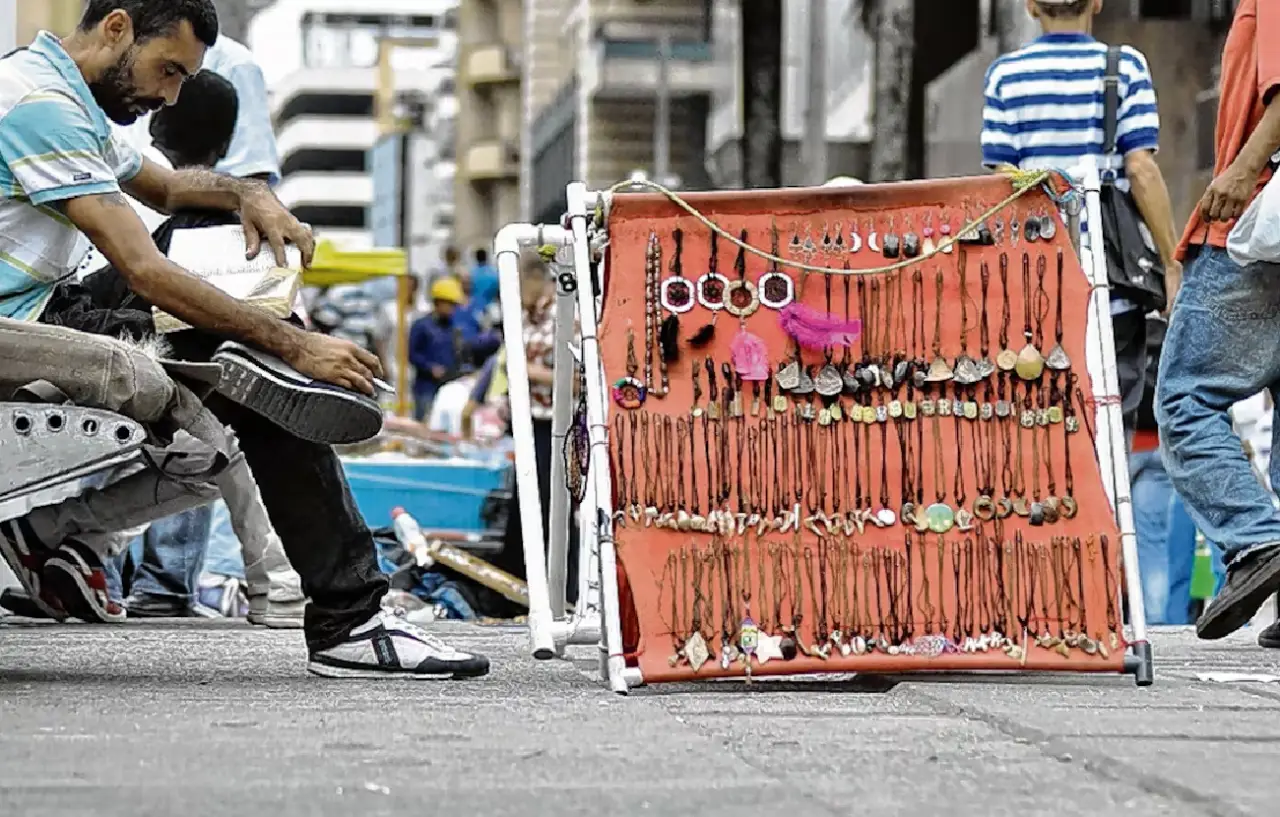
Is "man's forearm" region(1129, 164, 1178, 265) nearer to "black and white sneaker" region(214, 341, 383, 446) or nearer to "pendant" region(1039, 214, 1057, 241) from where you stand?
"pendant" region(1039, 214, 1057, 241)

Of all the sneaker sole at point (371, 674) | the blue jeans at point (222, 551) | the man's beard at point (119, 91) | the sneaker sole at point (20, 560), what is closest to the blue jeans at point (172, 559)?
the blue jeans at point (222, 551)

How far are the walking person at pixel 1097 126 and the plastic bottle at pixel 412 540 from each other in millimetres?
2887

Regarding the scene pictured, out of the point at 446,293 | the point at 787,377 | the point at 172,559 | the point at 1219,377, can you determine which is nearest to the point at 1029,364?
the point at 787,377

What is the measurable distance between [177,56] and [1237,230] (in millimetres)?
2631

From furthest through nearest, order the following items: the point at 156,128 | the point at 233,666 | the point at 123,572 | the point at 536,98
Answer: the point at 536,98
the point at 123,572
the point at 156,128
the point at 233,666

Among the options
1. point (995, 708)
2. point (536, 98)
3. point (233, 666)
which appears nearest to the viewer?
point (995, 708)

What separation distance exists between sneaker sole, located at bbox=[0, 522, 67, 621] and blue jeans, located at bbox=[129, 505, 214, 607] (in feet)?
6.08

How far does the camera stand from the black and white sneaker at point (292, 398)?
5.30 metres

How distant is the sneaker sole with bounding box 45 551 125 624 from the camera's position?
7.06 metres

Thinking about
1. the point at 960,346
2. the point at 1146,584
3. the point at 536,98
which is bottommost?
the point at 1146,584

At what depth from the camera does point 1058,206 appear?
5566 mm

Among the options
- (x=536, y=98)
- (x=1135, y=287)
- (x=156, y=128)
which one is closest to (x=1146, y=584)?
(x=1135, y=287)

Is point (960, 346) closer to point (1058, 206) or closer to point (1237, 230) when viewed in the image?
point (1058, 206)

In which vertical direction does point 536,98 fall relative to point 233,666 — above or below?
above
